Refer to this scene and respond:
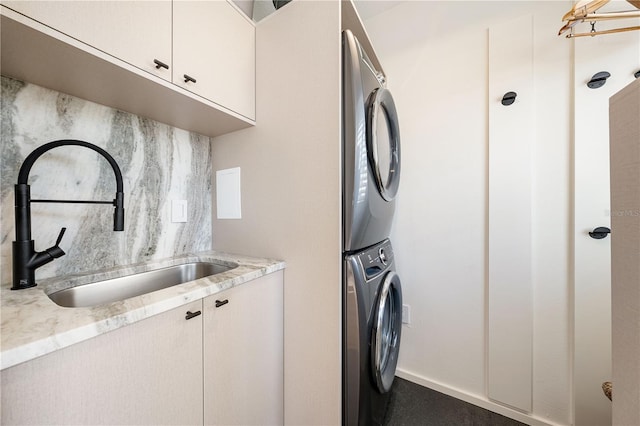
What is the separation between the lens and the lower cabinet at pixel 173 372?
0.49m

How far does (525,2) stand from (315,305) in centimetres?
202

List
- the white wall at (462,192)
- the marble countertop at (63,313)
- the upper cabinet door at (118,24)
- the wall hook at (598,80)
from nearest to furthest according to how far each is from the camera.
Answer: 1. the marble countertop at (63,313)
2. the upper cabinet door at (118,24)
3. the wall hook at (598,80)
4. the white wall at (462,192)

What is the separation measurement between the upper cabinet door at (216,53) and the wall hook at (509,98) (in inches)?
57.0

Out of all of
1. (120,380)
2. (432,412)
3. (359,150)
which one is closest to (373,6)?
(359,150)

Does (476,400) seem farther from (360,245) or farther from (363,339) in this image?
(360,245)

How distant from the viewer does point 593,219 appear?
44.3 inches

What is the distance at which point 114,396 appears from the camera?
0.58 meters

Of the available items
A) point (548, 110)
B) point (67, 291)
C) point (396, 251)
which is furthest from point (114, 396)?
point (548, 110)

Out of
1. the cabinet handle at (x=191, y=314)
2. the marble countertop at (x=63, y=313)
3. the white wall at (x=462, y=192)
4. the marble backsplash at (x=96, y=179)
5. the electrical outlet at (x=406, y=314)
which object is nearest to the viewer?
the marble countertop at (x=63, y=313)

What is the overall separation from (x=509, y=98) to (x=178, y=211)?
6.71ft

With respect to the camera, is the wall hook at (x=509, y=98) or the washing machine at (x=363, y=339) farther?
the wall hook at (x=509, y=98)

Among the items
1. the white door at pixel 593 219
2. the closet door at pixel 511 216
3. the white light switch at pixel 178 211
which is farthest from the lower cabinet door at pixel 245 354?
the white door at pixel 593 219

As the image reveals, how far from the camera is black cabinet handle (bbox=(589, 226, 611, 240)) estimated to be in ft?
3.59

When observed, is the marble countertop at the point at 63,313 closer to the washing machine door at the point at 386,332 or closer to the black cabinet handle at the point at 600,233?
the washing machine door at the point at 386,332
